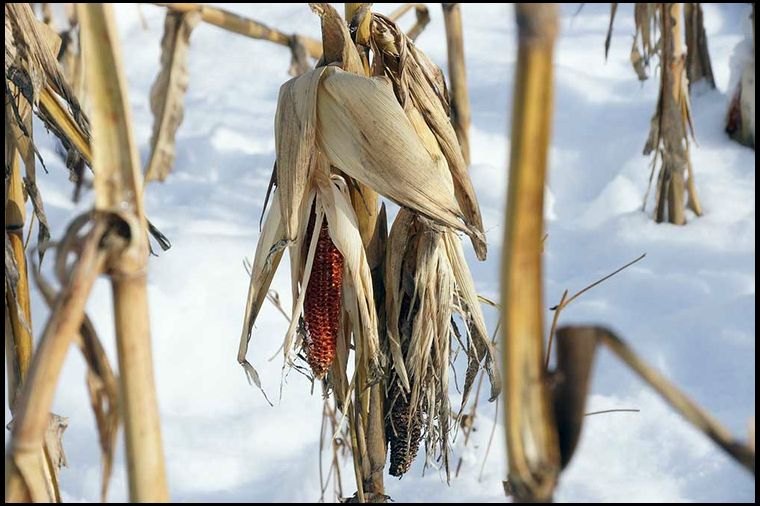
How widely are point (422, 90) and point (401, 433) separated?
24 centimetres

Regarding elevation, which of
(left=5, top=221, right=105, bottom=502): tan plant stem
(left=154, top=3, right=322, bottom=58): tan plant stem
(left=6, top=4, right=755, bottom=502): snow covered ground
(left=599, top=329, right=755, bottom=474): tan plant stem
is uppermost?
(left=154, top=3, right=322, bottom=58): tan plant stem

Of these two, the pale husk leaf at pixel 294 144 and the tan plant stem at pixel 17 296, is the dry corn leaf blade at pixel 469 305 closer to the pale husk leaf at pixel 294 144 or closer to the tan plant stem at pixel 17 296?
the pale husk leaf at pixel 294 144

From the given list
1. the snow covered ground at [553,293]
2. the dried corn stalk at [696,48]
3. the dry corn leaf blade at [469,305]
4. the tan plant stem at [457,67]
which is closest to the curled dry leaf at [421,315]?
the dry corn leaf blade at [469,305]

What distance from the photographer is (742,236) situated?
1.21 metres

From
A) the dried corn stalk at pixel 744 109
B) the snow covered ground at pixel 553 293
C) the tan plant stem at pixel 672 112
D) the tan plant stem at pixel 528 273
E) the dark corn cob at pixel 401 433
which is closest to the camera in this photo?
the tan plant stem at pixel 528 273

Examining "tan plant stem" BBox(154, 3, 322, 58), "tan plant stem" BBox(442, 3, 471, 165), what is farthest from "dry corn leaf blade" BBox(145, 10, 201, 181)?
"tan plant stem" BBox(442, 3, 471, 165)

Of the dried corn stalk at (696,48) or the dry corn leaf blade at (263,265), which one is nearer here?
the dry corn leaf blade at (263,265)

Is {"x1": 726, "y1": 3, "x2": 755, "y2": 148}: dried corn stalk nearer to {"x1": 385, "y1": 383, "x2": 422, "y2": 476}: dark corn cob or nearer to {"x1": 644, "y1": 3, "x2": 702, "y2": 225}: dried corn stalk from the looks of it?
{"x1": 644, "y1": 3, "x2": 702, "y2": 225}: dried corn stalk

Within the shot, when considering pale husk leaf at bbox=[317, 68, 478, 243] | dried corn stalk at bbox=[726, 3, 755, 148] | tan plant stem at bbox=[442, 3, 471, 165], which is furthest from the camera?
tan plant stem at bbox=[442, 3, 471, 165]

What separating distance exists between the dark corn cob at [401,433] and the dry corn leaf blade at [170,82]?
0.95 meters

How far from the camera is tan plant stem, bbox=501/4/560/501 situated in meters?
0.22

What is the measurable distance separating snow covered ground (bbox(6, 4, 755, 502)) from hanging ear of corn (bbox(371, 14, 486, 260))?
143mm

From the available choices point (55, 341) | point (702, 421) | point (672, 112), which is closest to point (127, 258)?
point (55, 341)

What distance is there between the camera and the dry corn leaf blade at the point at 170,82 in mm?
1452
